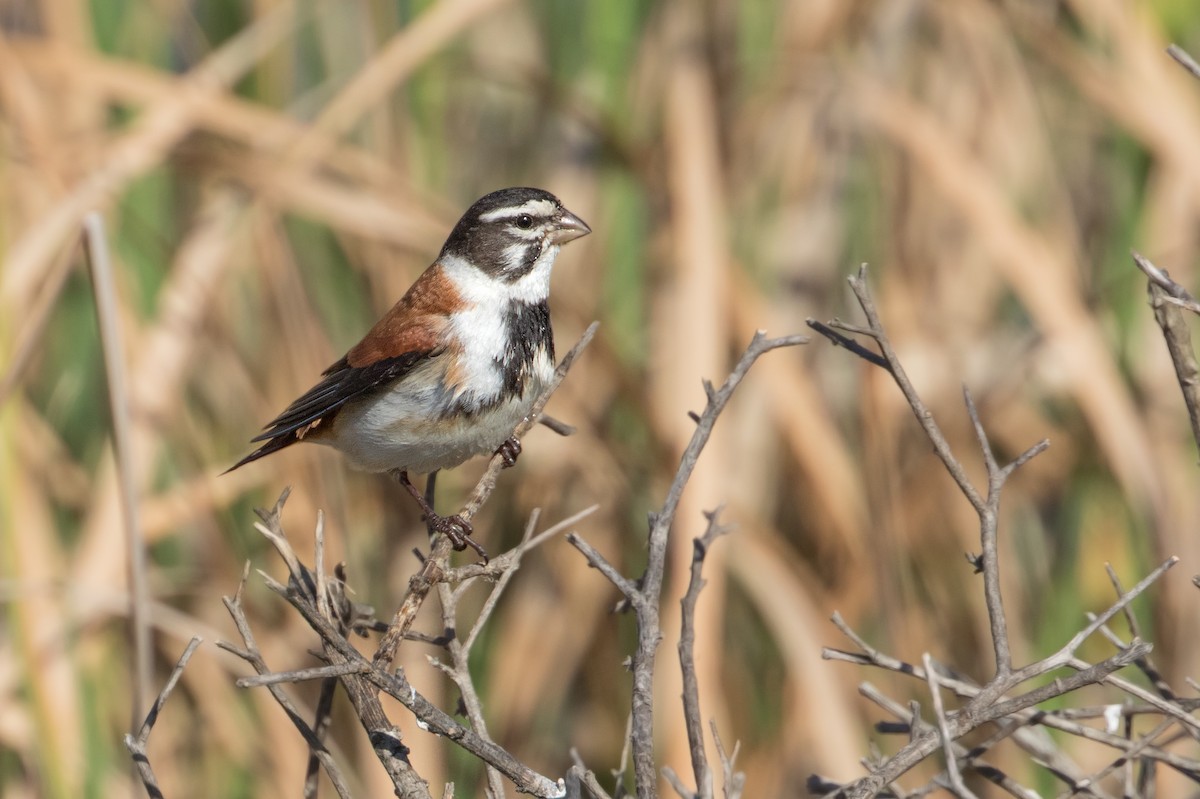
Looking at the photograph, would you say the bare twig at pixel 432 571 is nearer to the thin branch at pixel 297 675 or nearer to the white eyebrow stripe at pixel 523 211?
the thin branch at pixel 297 675

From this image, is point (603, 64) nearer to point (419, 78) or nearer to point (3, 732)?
point (419, 78)

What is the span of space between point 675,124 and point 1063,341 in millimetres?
1326

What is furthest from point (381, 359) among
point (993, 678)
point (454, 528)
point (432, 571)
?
point (993, 678)

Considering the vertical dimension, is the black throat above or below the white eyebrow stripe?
below

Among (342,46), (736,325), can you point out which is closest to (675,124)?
(736,325)

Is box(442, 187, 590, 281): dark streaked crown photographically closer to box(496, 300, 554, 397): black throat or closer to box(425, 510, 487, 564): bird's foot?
box(496, 300, 554, 397): black throat

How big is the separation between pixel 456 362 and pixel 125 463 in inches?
29.5

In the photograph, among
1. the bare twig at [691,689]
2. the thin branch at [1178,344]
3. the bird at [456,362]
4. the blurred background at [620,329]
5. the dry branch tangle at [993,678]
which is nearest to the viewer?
the dry branch tangle at [993,678]

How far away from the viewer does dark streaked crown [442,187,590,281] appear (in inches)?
125

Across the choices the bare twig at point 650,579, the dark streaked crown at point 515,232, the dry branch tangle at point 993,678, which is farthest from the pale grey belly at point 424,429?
the dry branch tangle at point 993,678

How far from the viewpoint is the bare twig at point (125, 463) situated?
2.84 meters

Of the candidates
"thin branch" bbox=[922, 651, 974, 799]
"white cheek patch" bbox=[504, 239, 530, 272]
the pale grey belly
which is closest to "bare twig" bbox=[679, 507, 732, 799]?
"thin branch" bbox=[922, 651, 974, 799]

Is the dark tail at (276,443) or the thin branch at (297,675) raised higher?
the thin branch at (297,675)

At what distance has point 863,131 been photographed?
4.50 meters
